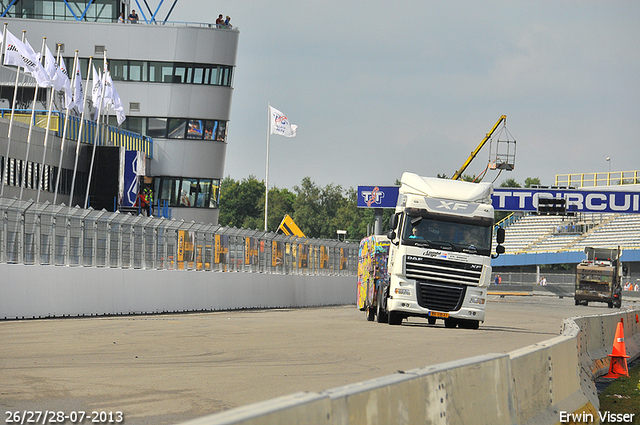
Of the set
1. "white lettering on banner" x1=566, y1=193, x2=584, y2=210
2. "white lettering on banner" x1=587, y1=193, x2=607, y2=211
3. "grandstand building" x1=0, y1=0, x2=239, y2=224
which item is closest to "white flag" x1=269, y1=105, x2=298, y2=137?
"grandstand building" x1=0, y1=0, x2=239, y2=224

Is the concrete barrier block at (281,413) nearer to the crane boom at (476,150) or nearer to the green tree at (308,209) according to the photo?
the crane boom at (476,150)

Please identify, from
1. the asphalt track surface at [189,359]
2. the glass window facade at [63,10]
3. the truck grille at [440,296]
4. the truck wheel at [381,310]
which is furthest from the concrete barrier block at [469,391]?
the glass window facade at [63,10]

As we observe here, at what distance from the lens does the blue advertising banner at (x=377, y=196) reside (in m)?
59.6

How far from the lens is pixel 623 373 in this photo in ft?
47.5

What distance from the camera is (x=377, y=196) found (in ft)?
198

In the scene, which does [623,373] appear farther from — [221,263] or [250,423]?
[221,263]

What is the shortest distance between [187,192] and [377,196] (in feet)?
42.5

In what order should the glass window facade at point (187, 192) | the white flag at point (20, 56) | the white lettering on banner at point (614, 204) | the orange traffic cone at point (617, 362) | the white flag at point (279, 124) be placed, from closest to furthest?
the orange traffic cone at point (617, 362) < the white flag at point (20, 56) < the white lettering on banner at point (614, 204) < the glass window facade at point (187, 192) < the white flag at point (279, 124)

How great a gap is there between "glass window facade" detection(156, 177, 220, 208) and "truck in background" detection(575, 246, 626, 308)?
25237mm

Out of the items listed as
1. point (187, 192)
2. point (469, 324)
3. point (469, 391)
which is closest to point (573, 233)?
point (187, 192)

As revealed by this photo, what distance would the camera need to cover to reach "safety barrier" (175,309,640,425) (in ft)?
13.4

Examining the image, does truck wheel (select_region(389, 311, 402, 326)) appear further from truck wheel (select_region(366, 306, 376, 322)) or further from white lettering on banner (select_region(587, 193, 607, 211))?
white lettering on banner (select_region(587, 193, 607, 211))

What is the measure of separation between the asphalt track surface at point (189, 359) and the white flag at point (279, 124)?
42516mm

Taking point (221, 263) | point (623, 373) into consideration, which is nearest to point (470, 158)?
point (221, 263)
